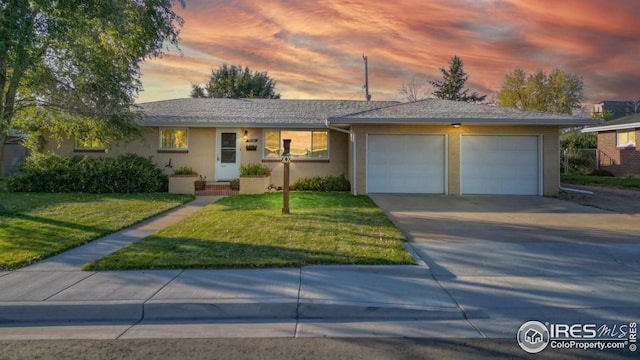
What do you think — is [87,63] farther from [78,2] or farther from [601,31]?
[601,31]

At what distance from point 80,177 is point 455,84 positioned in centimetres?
3962

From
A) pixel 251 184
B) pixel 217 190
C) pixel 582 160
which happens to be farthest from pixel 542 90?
pixel 217 190

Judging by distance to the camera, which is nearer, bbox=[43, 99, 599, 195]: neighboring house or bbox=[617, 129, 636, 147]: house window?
bbox=[43, 99, 599, 195]: neighboring house

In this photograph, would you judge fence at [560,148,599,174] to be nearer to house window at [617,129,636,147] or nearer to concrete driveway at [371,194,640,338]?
house window at [617,129,636,147]

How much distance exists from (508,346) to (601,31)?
1573cm

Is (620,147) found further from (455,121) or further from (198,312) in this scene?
(198,312)

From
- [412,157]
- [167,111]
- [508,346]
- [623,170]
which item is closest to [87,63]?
[167,111]

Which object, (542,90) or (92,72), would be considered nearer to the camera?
(92,72)

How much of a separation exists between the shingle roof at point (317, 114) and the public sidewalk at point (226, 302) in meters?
9.73

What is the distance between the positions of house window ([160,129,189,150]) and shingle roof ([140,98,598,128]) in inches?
26.7

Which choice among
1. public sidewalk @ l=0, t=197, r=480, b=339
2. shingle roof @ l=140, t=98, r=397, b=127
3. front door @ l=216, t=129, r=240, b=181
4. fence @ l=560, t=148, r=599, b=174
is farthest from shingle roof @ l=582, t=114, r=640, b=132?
public sidewalk @ l=0, t=197, r=480, b=339

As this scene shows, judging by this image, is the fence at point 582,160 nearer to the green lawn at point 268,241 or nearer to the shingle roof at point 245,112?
the shingle roof at point 245,112

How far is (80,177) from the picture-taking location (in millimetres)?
14969

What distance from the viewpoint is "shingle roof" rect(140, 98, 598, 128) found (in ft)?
47.5
